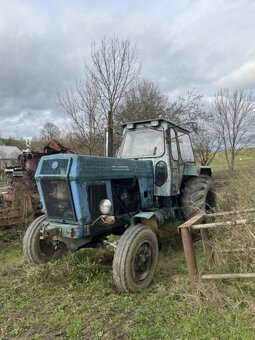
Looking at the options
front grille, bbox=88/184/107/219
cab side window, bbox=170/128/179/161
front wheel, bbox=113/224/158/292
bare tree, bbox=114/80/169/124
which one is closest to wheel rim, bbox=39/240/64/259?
front grille, bbox=88/184/107/219

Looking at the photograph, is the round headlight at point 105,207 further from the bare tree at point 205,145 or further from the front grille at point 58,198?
the bare tree at point 205,145

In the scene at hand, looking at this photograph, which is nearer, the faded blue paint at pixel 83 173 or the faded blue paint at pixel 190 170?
the faded blue paint at pixel 83 173

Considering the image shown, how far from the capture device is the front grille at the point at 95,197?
15.0ft

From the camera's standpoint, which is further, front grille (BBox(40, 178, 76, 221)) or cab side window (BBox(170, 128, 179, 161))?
cab side window (BBox(170, 128, 179, 161))

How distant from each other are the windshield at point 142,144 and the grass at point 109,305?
1.93m

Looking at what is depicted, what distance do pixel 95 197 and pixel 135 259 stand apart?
0.97m

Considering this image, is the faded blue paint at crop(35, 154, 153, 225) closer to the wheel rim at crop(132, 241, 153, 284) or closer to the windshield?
the wheel rim at crop(132, 241, 153, 284)

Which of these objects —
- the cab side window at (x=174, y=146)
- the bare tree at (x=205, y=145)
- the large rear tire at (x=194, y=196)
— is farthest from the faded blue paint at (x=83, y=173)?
the bare tree at (x=205, y=145)

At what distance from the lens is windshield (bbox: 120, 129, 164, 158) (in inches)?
238

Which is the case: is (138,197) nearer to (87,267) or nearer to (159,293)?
(87,267)

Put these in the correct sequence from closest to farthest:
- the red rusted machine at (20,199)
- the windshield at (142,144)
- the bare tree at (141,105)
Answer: the windshield at (142,144) → the red rusted machine at (20,199) → the bare tree at (141,105)

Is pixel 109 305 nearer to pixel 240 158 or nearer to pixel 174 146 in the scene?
pixel 174 146

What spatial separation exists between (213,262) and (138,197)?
157 cm

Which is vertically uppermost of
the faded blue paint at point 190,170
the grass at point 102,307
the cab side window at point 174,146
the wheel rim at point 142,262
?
the cab side window at point 174,146
